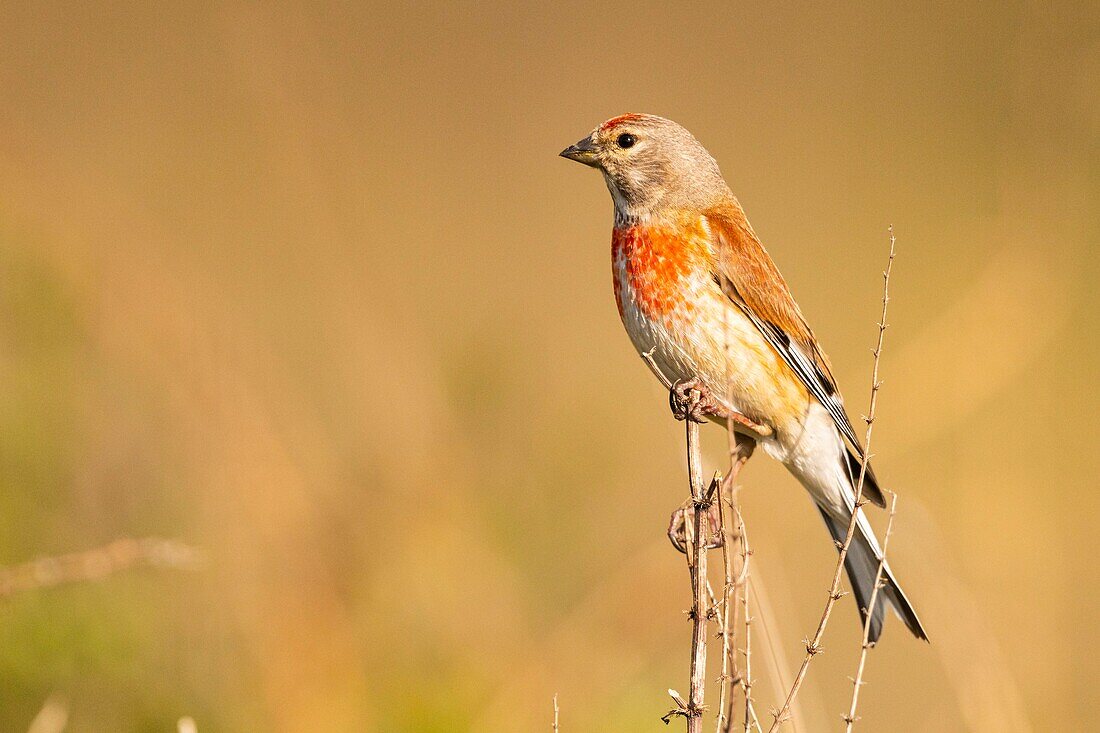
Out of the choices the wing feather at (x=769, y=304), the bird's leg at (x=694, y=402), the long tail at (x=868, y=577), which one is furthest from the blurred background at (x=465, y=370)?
the bird's leg at (x=694, y=402)

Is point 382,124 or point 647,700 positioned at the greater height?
point 382,124

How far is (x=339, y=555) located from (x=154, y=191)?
2.52 metres

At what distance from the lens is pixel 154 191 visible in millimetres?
6332

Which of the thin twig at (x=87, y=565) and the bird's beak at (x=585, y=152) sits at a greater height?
the bird's beak at (x=585, y=152)

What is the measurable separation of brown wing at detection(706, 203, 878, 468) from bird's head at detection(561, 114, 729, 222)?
11 centimetres

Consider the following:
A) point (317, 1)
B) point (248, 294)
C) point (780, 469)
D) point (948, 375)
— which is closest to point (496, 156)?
point (317, 1)

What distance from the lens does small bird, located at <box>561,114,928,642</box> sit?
3.61 m

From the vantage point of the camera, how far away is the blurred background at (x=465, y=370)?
4.31 metres

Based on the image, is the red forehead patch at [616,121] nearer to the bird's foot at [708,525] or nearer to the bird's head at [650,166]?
the bird's head at [650,166]

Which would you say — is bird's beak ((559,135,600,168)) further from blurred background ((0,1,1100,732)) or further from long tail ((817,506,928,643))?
long tail ((817,506,928,643))

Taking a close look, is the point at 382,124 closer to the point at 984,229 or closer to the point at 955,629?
the point at 984,229

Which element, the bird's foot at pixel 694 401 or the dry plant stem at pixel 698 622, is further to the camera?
the bird's foot at pixel 694 401

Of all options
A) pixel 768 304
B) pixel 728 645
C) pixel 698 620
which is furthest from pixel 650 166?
pixel 728 645

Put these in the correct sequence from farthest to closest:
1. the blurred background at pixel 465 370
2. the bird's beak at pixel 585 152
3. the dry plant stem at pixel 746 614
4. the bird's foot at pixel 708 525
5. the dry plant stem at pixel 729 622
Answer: the blurred background at pixel 465 370, the bird's beak at pixel 585 152, the bird's foot at pixel 708 525, the dry plant stem at pixel 746 614, the dry plant stem at pixel 729 622
